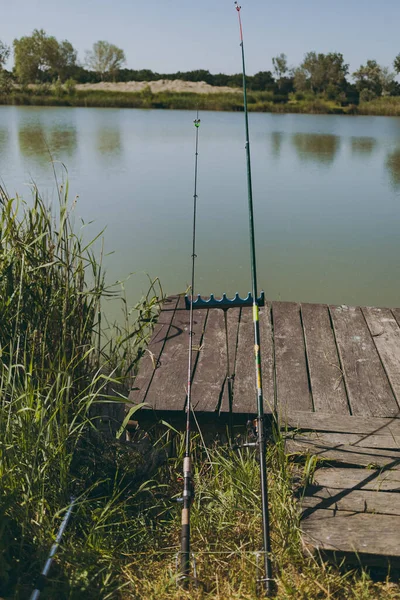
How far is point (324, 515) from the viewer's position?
64.3 inches

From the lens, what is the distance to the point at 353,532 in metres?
1.57

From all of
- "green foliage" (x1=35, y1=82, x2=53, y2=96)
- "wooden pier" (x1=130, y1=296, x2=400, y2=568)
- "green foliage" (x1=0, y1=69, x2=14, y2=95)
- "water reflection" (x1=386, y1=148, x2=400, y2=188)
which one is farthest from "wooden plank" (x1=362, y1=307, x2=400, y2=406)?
"green foliage" (x1=35, y1=82, x2=53, y2=96)

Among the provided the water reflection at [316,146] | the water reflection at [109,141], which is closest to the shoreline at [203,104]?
the water reflection at [316,146]

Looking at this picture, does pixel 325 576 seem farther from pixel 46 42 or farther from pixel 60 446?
pixel 46 42

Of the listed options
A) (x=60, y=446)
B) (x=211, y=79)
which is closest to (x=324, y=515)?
(x=60, y=446)

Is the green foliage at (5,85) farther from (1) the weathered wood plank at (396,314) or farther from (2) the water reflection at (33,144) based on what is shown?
(1) the weathered wood plank at (396,314)

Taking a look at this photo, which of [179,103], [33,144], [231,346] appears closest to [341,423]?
[231,346]

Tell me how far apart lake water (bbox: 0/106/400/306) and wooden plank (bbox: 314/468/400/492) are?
1.81 meters

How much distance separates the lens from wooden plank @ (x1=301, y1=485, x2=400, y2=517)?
1645 mm

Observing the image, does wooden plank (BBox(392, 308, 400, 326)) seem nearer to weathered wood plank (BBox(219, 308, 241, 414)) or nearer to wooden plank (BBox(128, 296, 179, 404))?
weathered wood plank (BBox(219, 308, 241, 414))

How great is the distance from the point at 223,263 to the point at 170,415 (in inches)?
106

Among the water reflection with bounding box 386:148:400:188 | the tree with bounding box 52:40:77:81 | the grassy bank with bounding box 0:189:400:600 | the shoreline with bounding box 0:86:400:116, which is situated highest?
the tree with bounding box 52:40:77:81

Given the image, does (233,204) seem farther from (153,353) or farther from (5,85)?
(5,85)

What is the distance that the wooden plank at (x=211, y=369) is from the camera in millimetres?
2195
